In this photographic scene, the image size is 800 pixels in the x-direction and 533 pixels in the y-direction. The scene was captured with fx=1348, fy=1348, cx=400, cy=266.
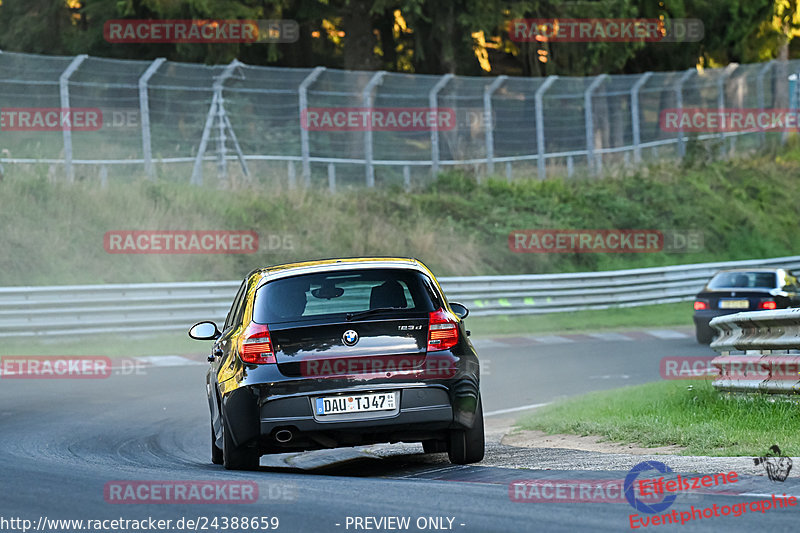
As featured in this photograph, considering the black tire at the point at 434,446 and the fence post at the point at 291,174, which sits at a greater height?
the fence post at the point at 291,174

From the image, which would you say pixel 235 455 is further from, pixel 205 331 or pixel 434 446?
pixel 205 331

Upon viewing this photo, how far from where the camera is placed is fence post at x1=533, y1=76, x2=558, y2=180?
34062 millimetres

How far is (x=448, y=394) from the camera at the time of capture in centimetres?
896

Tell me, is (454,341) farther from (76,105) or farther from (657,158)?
(657,158)

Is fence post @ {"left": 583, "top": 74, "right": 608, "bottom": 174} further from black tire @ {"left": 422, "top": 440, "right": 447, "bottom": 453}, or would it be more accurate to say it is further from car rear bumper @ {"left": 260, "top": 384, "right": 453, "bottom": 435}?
car rear bumper @ {"left": 260, "top": 384, "right": 453, "bottom": 435}

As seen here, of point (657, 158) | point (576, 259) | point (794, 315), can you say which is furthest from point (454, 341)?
point (657, 158)

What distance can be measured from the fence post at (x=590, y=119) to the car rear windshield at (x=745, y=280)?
1316cm

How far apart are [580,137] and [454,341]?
2756cm

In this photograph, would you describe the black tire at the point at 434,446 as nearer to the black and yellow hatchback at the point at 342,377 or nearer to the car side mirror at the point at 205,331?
the black and yellow hatchback at the point at 342,377

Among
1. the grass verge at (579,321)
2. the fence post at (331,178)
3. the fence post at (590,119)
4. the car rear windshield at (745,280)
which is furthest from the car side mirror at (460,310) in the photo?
the fence post at (590,119)

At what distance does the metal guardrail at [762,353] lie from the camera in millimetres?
10812

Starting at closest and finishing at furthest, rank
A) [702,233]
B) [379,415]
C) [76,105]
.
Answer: [379,415]
[76,105]
[702,233]

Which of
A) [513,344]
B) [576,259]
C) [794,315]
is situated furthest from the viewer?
[576,259]

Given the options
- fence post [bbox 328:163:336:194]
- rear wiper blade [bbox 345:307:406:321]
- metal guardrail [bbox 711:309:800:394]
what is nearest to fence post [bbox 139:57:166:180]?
fence post [bbox 328:163:336:194]
